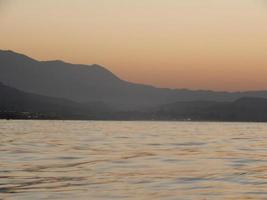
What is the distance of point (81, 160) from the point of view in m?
49.9

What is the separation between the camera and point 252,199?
28.9 metres

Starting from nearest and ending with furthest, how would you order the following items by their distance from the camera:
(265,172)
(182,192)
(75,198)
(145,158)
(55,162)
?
(75,198) < (182,192) < (265,172) < (55,162) < (145,158)

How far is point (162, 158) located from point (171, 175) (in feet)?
47.6

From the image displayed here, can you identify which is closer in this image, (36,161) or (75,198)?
(75,198)

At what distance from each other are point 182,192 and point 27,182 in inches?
346

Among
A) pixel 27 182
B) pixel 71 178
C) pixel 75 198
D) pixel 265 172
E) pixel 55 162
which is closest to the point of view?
pixel 75 198

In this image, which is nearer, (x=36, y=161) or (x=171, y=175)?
(x=171, y=175)

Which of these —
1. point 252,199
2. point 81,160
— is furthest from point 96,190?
point 81,160

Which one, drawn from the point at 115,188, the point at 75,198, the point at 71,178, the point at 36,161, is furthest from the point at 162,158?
the point at 75,198

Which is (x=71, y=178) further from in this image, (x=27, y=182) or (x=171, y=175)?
(x=171, y=175)

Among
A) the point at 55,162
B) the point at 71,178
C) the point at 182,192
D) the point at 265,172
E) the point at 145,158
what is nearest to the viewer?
the point at 182,192

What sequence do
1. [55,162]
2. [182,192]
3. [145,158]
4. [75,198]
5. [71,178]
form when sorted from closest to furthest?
[75,198], [182,192], [71,178], [55,162], [145,158]

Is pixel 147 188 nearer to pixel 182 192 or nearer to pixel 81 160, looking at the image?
pixel 182 192

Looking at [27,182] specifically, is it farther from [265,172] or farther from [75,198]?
[265,172]
